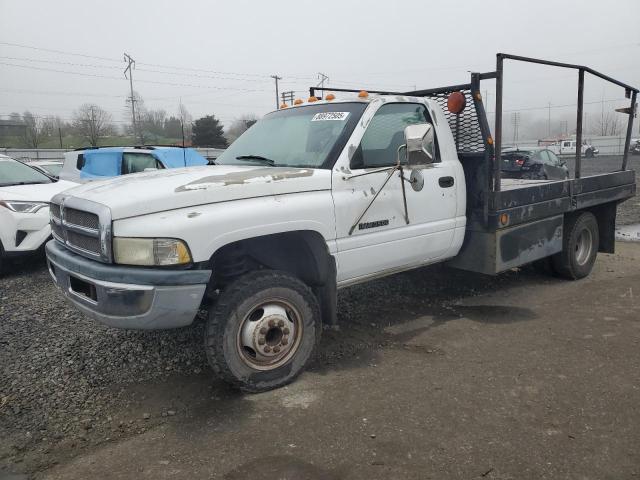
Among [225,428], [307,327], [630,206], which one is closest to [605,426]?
[307,327]

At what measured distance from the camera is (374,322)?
4969 mm

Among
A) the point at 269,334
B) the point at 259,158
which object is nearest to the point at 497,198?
the point at 259,158

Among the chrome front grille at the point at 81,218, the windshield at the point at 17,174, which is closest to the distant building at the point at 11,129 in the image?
the windshield at the point at 17,174

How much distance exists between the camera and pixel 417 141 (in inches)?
145

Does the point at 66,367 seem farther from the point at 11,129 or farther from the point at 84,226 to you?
the point at 11,129

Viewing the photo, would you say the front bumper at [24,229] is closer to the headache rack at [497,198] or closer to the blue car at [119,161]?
the blue car at [119,161]

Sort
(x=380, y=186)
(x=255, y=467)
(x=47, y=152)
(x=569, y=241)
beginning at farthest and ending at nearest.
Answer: (x=47, y=152) → (x=569, y=241) → (x=380, y=186) → (x=255, y=467)

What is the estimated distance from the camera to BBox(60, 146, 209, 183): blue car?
387 inches

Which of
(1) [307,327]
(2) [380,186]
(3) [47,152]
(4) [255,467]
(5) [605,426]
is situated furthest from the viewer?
(3) [47,152]

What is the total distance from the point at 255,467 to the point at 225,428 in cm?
47

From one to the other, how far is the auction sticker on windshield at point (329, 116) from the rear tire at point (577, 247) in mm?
3569

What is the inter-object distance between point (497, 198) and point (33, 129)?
50074 millimetres

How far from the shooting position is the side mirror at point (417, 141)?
369cm

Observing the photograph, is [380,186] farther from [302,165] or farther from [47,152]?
[47,152]
